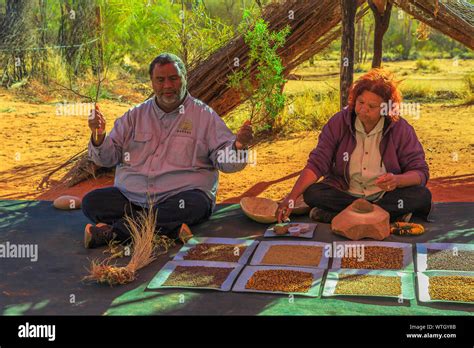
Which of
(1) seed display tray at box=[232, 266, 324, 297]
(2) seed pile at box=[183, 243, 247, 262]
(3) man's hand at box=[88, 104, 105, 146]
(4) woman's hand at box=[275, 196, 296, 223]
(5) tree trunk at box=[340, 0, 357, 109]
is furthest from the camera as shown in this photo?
(5) tree trunk at box=[340, 0, 357, 109]

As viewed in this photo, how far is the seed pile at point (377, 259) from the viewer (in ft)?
11.6

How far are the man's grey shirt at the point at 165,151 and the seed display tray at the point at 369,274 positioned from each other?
118 cm

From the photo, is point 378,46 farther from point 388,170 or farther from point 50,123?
point 50,123

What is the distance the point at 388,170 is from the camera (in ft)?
13.9

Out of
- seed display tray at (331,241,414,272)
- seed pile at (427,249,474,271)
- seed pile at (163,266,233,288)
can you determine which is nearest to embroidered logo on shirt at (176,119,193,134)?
seed pile at (163,266,233,288)

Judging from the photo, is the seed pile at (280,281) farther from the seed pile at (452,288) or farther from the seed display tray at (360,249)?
the seed pile at (452,288)

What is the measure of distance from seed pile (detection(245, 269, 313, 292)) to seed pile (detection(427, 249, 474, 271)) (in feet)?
2.19

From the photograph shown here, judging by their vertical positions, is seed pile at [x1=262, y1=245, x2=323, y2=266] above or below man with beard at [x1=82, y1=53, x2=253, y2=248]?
below

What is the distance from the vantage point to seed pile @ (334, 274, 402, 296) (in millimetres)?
3176

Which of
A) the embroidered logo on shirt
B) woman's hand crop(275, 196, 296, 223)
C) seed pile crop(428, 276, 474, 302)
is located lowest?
seed pile crop(428, 276, 474, 302)

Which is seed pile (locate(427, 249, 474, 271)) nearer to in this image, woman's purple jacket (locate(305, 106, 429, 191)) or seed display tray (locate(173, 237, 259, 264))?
woman's purple jacket (locate(305, 106, 429, 191))

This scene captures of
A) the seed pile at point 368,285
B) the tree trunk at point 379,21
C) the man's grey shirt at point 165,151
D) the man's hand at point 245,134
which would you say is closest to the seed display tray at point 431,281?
the seed pile at point 368,285

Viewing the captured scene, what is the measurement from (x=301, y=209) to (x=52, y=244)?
1.59m

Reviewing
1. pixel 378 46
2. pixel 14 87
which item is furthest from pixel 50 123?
pixel 378 46
